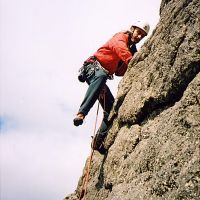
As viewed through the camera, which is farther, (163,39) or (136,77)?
(136,77)

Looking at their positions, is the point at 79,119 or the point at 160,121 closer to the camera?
the point at 160,121

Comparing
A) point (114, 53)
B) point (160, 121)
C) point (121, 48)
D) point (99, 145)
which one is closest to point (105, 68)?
point (114, 53)

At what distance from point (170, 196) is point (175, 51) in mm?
3345

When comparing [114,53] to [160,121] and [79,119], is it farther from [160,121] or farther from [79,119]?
[160,121]

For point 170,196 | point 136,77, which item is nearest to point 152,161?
point 170,196

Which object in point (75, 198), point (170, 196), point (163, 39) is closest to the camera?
point (170, 196)

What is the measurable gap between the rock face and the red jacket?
428 mm

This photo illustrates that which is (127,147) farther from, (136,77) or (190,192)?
(190,192)

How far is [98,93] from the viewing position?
10922 mm

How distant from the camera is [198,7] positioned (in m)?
7.44

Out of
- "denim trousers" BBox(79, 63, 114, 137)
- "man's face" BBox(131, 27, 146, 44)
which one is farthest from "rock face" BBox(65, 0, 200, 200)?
"man's face" BBox(131, 27, 146, 44)

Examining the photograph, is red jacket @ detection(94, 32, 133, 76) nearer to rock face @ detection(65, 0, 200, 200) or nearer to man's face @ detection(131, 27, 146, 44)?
man's face @ detection(131, 27, 146, 44)

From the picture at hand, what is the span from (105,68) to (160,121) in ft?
12.3

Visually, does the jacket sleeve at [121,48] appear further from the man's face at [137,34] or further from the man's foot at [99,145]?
the man's foot at [99,145]
